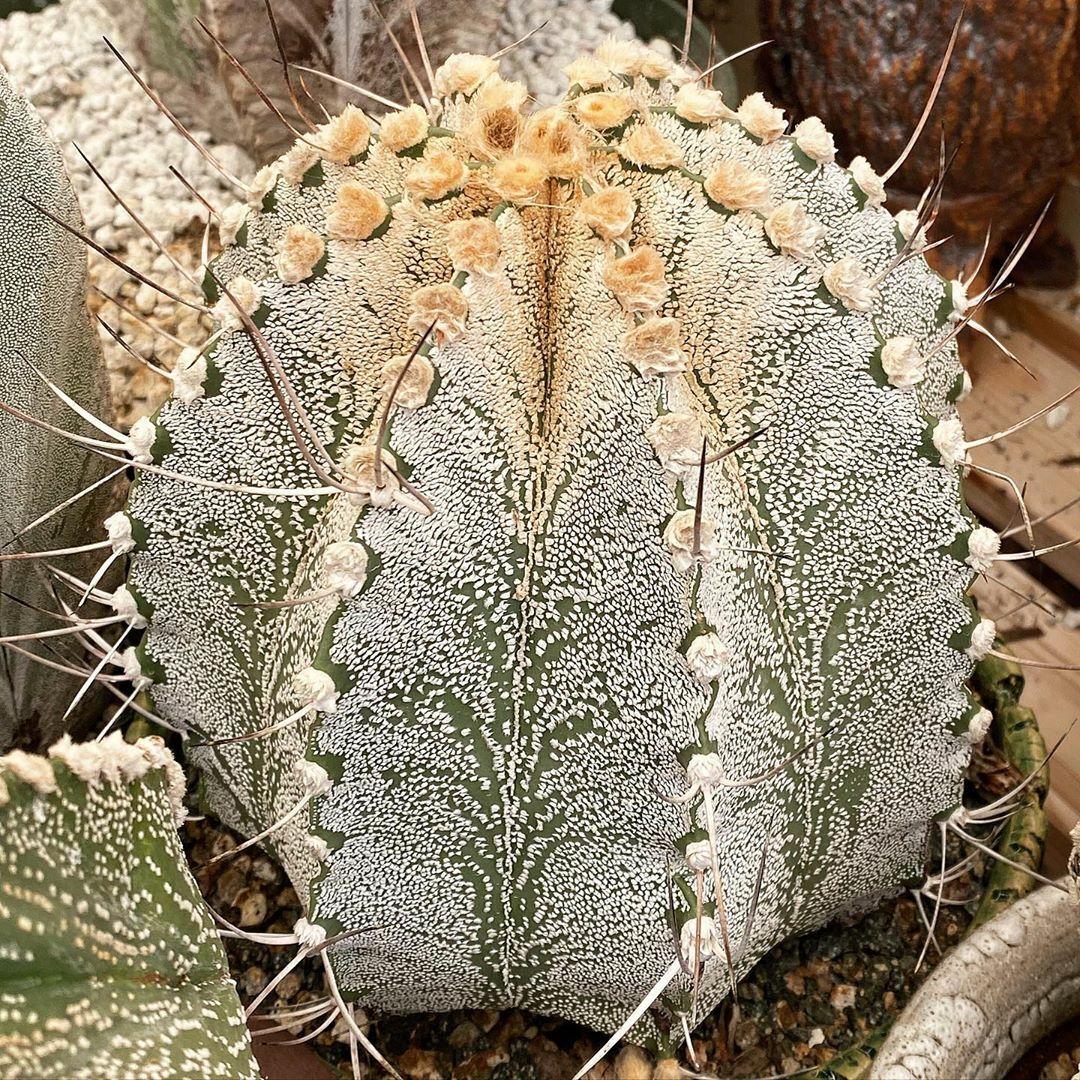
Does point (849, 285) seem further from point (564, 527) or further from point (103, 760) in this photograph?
point (103, 760)

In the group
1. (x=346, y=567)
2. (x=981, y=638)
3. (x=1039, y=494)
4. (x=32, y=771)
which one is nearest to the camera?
(x=32, y=771)

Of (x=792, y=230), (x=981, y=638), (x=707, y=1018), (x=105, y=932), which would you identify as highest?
(x=792, y=230)

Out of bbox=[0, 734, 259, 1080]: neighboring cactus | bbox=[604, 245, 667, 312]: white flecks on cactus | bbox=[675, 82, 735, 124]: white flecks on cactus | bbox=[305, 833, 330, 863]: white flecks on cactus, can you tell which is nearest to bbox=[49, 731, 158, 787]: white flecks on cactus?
bbox=[0, 734, 259, 1080]: neighboring cactus

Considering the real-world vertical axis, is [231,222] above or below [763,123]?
below

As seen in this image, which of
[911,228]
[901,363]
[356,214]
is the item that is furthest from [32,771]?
[911,228]

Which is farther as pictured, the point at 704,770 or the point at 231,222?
the point at 231,222

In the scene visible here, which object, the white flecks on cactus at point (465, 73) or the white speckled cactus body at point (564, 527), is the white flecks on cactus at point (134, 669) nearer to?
the white speckled cactus body at point (564, 527)
